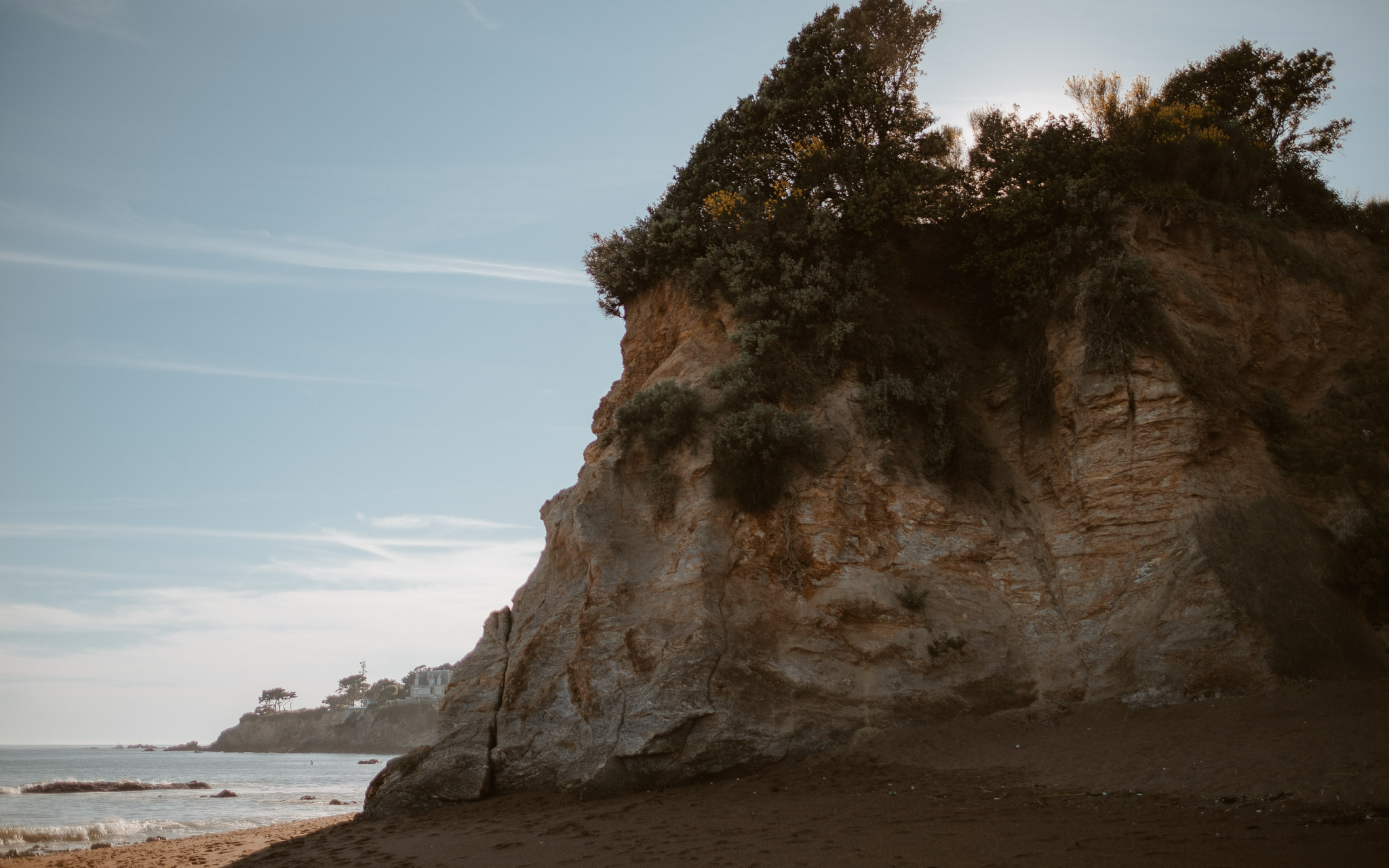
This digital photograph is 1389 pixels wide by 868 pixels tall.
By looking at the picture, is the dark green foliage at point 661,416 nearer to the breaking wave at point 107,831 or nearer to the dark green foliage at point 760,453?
the dark green foliage at point 760,453

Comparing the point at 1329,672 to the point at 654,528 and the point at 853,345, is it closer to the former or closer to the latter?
the point at 853,345

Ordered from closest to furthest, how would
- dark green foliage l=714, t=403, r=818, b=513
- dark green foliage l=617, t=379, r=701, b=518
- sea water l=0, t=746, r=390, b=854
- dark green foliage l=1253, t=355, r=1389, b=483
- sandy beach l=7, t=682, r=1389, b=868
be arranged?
1. sandy beach l=7, t=682, r=1389, b=868
2. dark green foliage l=1253, t=355, r=1389, b=483
3. dark green foliage l=714, t=403, r=818, b=513
4. dark green foliage l=617, t=379, r=701, b=518
5. sea water l=0, t=746, r=390, b=854

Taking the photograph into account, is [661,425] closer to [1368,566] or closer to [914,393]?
[914,393]

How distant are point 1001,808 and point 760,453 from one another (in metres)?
7.15

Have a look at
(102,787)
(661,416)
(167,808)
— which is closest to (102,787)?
(102,787)

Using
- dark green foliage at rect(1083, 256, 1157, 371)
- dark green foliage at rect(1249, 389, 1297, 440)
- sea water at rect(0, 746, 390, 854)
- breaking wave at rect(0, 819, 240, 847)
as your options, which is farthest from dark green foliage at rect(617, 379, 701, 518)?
breaking wave at rect(0, 819, 240, 847)

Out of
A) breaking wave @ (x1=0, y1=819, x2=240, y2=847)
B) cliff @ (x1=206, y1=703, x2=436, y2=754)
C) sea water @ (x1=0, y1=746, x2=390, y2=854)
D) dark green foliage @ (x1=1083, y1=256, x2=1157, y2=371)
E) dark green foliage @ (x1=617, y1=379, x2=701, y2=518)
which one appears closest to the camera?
dark green foliage @ (x1=1083, y1=256, x2=1157, y2=371)

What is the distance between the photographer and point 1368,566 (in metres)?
12.6

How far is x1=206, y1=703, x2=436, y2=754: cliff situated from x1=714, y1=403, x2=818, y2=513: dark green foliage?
7561 centimetres

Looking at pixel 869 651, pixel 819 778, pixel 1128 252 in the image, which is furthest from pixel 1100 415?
pixel 819 778

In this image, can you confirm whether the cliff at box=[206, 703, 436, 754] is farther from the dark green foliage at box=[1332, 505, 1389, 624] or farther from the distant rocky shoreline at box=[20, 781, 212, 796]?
the dark green foliage at box=[1332, 505, 1389, 624]

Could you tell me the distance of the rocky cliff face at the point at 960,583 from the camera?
12.4 m

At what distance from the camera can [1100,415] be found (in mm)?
14555

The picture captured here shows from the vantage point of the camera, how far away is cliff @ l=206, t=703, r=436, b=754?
307 ft
